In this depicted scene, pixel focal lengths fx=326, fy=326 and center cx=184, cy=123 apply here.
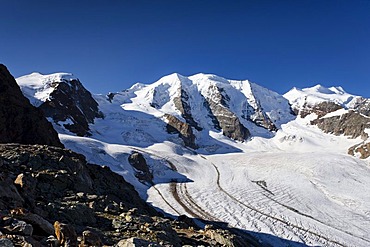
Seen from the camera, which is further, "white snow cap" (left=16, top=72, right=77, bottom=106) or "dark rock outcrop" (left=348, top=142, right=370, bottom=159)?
"white snow cap" (left=16, top=72, right=77, bottom=106)

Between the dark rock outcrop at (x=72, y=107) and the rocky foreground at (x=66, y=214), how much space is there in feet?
225

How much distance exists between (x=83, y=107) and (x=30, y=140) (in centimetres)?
7551

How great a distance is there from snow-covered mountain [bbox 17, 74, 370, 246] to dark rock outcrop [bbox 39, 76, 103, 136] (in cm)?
56

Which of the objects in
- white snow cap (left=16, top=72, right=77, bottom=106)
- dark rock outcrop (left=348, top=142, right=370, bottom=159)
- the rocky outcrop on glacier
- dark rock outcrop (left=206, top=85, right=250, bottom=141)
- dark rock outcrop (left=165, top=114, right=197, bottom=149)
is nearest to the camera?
dark rock outcrop (left=348, top=142, right=370, bottom=159)

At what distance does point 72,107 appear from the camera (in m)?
102

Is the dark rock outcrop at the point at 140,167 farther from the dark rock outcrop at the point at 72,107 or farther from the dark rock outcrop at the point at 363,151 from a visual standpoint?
the dark rock outcrop at the point at 363,151

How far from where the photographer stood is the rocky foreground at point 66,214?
895 cm

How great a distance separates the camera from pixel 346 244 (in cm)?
2980

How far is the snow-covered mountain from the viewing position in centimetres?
3631

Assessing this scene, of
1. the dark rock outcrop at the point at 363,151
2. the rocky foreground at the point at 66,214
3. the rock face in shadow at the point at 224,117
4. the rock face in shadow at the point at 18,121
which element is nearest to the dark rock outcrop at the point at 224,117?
the rock face in shadow at the point at 224,117

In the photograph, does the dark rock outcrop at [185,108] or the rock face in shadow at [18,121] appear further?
the dark rock outcrop at [185,108]

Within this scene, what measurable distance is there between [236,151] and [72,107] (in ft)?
185

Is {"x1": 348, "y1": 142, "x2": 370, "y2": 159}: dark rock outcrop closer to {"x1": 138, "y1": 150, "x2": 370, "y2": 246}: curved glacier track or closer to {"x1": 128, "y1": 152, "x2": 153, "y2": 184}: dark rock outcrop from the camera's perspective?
{"x1": 138, "y1": 150, "x2": 370, "y2": 246}: curved glacier track

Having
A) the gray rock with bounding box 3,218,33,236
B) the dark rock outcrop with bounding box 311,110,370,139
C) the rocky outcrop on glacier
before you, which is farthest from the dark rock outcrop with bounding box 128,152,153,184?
the dark rock outcrop with bounding box 311,110,370,139
